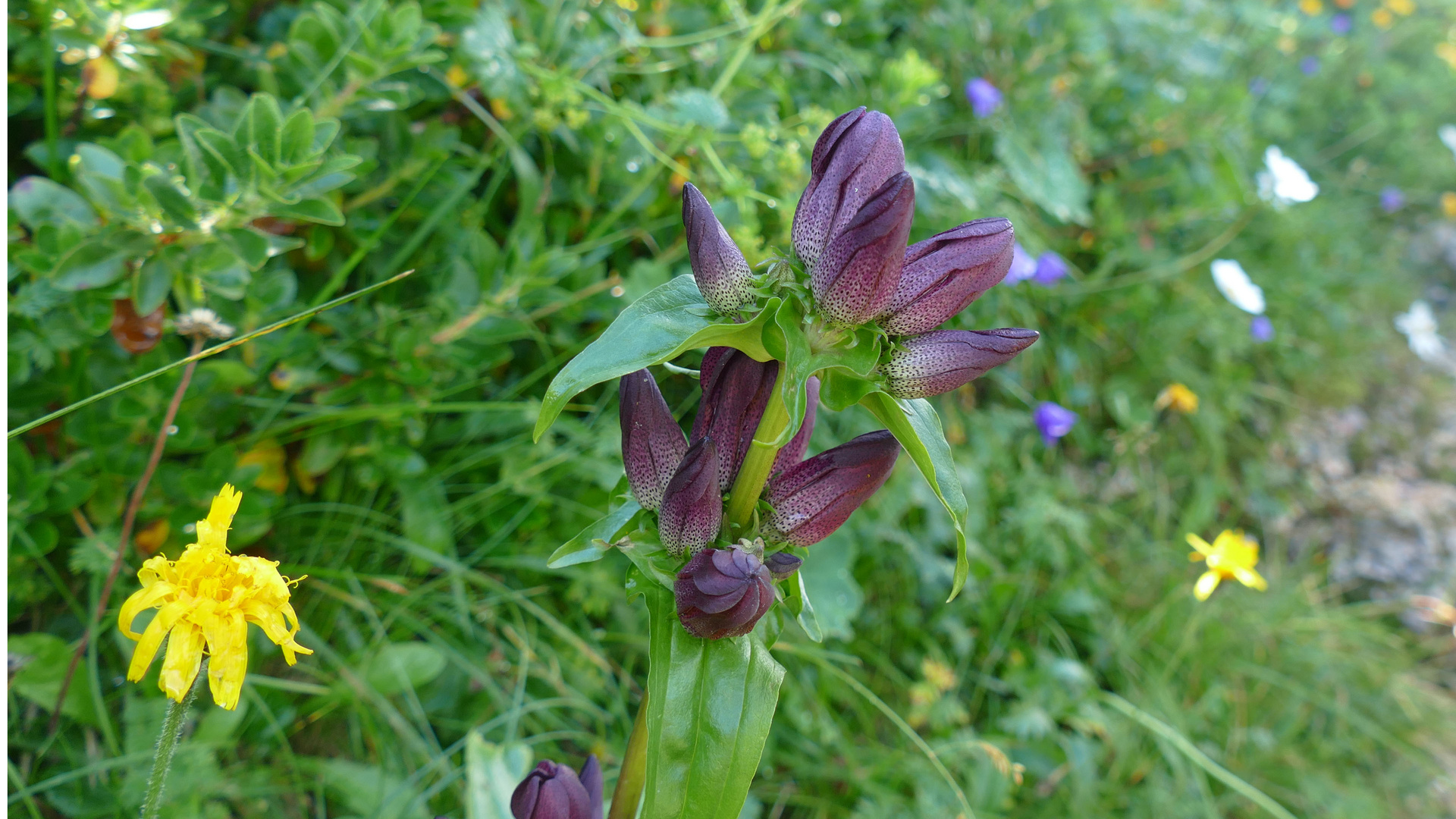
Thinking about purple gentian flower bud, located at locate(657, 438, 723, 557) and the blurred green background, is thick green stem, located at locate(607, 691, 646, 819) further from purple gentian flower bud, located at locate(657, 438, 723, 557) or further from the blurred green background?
the blurred green background

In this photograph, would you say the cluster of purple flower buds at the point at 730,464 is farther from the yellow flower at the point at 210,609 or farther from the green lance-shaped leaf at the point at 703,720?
the yellow flower at the point at 210,609

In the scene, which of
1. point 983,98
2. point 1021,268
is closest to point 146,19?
point 1021,268

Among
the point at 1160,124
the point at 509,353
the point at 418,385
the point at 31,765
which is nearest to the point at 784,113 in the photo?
the point at 509,353

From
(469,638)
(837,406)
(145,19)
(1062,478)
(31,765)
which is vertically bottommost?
(1062,478)

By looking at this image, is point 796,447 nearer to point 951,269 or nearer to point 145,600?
point 951,269

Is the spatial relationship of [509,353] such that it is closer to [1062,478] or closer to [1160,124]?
[1062,478]

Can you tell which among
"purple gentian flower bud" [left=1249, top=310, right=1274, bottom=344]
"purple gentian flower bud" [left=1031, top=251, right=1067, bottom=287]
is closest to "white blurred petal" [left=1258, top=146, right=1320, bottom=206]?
Answer: "purple gentian flower bud" [left=1249, top=310, right=1274, bottom=344]
